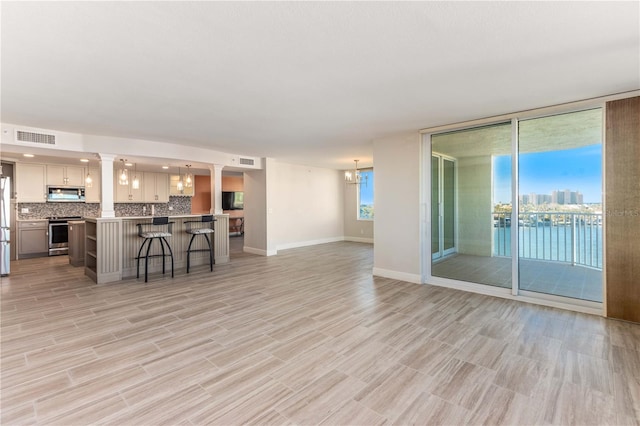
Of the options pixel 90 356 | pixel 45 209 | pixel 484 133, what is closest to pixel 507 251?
pixel 484 133

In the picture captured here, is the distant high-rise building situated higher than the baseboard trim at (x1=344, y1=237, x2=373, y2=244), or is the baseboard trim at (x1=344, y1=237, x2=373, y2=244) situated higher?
the distant high-rise building

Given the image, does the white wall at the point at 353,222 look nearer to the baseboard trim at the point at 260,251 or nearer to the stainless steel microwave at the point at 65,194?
the baseboard trim at the point at 260,251

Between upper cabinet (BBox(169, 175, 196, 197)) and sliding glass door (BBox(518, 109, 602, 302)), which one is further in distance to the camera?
upper cabinet (BBox(169, 175, 196, 197))

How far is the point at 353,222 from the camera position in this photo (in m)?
10.3

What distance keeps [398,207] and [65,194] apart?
843 cm

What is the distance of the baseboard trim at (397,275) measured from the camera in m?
4.93

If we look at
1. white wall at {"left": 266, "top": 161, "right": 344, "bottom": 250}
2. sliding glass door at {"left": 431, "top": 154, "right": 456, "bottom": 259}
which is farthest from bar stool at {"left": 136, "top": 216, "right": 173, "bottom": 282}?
sliding glass door at {"left": 431, "top": 154, "right": 456, "bottom": 259}

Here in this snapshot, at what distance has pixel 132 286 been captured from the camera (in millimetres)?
4844

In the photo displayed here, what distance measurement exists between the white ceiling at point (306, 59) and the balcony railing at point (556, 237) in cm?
149

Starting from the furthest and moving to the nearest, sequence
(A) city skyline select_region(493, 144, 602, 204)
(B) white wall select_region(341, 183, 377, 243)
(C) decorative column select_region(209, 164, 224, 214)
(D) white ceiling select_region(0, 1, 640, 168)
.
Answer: (B) white wall select_region(341, 183, 377, 243)
(C) decorative column select_region(209, 164, 224, 214)
(A) city skyline select_region(493, 144, 602, 204)
(D) white ceiling select_region(0, 1, 640, 168)

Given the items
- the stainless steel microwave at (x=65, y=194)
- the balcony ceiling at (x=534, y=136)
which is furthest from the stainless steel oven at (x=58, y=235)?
the balcony ceiling at (x=534, y=136)

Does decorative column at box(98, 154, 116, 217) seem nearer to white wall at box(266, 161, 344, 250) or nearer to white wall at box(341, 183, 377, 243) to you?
white wall at box(266, 161, 344, 250)

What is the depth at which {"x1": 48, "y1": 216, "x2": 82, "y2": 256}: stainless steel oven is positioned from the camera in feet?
24.1

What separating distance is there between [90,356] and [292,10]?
3223 mm
